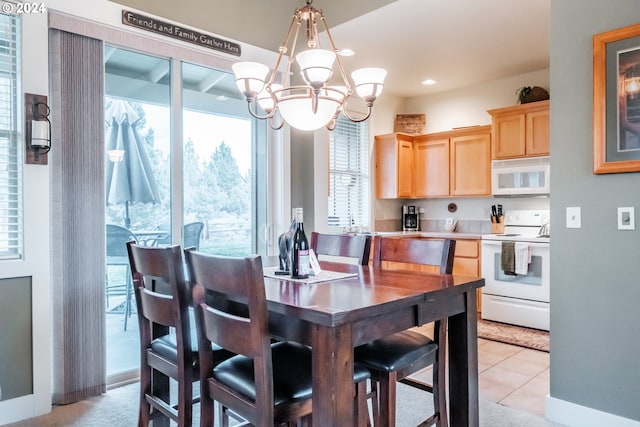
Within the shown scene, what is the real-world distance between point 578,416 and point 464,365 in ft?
→ 3.04

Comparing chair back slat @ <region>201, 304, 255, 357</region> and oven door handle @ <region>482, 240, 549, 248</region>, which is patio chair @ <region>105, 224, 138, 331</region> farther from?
oven door handle @ <region>482, 240, 549, 248</region>

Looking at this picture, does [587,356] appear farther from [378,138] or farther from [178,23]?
[378,138]

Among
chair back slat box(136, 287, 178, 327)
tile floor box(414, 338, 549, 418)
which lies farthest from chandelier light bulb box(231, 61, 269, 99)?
tile floor box(414, 338, 549, 418)

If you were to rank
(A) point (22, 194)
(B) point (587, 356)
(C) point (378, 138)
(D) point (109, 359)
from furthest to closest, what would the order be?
(C) point (378, 138) → (D) point (109, 359) → (A) point (22, 194) → (B) point (587, 356)

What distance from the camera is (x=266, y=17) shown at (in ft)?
12.0

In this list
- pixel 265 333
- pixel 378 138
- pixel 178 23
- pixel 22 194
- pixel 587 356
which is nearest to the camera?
pixel 265 333

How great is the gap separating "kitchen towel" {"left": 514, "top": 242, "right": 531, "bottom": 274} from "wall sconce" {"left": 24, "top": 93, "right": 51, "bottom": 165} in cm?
402

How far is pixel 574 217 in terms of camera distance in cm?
227

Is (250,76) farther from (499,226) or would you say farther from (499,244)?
(499,226)

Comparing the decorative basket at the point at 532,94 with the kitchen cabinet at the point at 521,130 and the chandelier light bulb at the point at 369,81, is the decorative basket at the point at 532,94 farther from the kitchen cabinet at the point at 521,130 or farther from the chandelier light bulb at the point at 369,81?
the chandelier light bulb at the point at 369,81

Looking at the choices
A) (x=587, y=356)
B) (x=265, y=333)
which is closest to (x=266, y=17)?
(x=265, y=333)

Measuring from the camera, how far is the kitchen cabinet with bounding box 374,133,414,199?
5.42m

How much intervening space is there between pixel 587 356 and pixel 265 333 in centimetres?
189

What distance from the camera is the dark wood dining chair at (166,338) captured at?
163 centimetres
